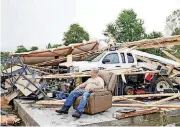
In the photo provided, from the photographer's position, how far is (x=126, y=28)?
26141 mm

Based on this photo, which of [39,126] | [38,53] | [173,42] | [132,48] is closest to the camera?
[39,126]

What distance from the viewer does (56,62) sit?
14.8 metres

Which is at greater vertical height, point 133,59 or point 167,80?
point 133,59

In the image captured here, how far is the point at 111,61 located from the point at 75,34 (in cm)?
1651

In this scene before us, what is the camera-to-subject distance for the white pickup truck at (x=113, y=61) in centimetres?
1199

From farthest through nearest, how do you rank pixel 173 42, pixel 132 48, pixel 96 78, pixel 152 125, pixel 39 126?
pixel 132 48, pixel 173 42, pixel 96 78, pixel 152 125, pixel 39 126

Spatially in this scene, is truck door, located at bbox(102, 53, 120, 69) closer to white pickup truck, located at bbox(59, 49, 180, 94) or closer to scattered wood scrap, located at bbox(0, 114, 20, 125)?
white pickup truck, located at bbox(59, 49, 180, 94)

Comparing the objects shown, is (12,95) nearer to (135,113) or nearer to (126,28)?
(135,113)

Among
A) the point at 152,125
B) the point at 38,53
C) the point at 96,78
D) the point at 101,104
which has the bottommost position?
the point at 152,125

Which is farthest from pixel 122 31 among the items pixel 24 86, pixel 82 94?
pixel 82 94

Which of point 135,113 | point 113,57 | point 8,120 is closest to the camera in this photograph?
point 135,113

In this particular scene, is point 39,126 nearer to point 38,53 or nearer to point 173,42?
point 173,42

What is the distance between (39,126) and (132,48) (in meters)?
7.53

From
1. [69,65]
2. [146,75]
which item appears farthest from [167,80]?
[69,65]
